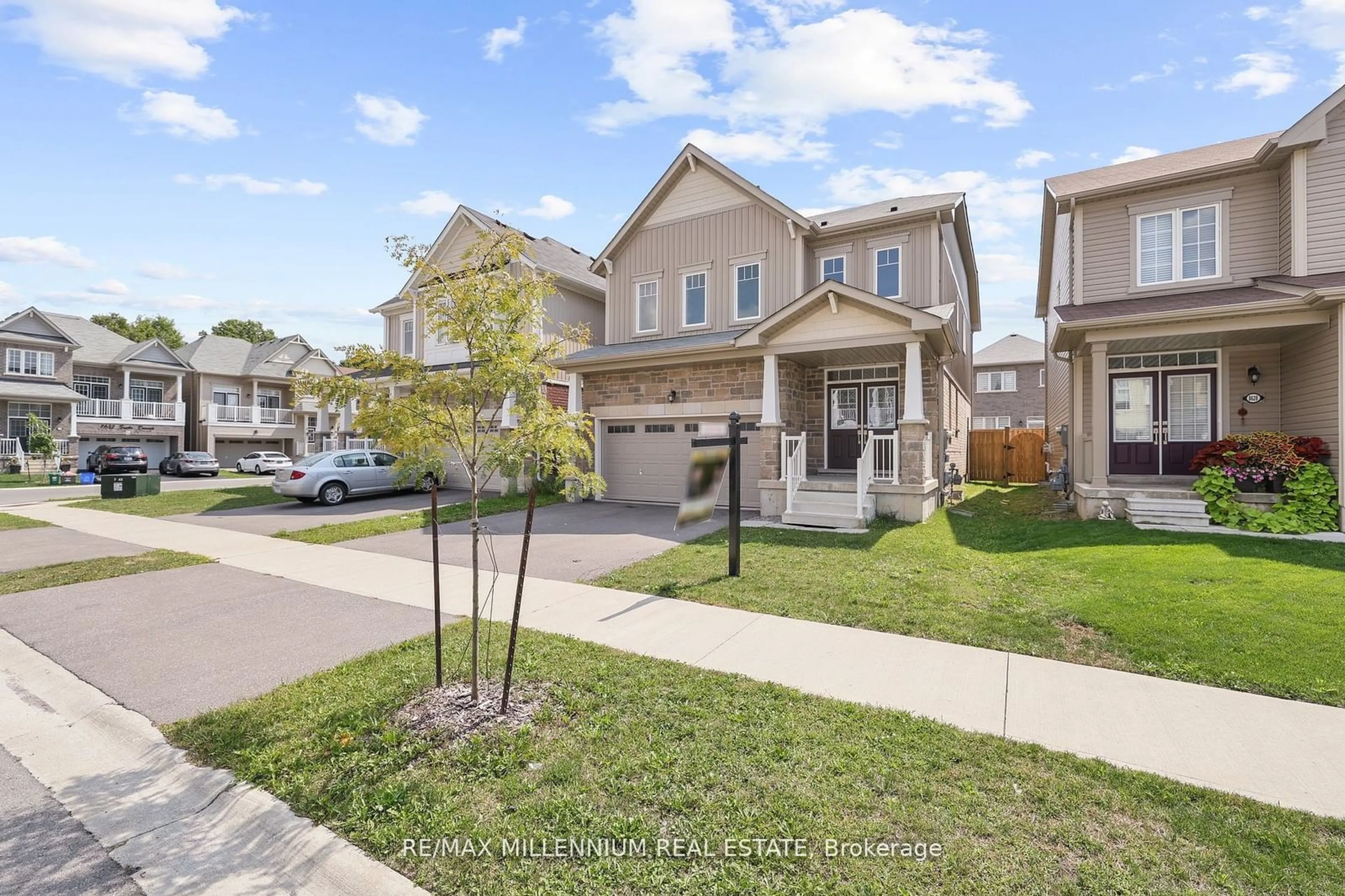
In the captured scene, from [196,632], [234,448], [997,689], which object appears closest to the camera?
[997,689]

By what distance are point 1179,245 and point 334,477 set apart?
2029 centimetres

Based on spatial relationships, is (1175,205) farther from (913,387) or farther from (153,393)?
(153,393)

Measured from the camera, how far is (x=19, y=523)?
13000 mm

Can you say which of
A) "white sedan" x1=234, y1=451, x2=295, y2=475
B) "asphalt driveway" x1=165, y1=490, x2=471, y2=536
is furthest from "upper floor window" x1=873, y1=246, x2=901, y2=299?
"white sedan" x1=234, y1=451, x2=295, y2=475

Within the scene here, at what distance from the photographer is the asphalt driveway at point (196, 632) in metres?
4.61

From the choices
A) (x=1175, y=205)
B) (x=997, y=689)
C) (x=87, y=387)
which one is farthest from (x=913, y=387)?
(x=87, y=387)

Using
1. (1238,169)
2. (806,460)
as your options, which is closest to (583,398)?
(806,460)

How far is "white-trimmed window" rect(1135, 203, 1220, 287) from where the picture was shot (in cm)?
1212

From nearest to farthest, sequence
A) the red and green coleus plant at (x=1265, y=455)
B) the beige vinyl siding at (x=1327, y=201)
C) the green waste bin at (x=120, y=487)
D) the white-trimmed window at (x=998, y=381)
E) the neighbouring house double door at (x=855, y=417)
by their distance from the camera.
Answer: the red and green coleus plant at (x=1265, y=455)
the beige vinyl siding at (x=1327, y=201)
the neighbouring house double door at (x=855, y=417)
the green waste bin at (x=120, y=487)
the white-trimmed window at (x=998, y=381)

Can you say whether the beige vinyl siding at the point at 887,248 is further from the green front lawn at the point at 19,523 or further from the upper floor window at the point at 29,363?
the upper floor window at the point at 29,363

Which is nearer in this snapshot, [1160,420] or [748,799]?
[748,799]

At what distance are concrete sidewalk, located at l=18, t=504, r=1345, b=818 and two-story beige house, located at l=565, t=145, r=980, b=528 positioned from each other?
19.3 ft

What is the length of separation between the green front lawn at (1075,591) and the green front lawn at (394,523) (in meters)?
4.77

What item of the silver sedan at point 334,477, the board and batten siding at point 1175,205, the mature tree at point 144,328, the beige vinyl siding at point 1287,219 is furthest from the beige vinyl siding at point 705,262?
the mature tree at point 144,328
